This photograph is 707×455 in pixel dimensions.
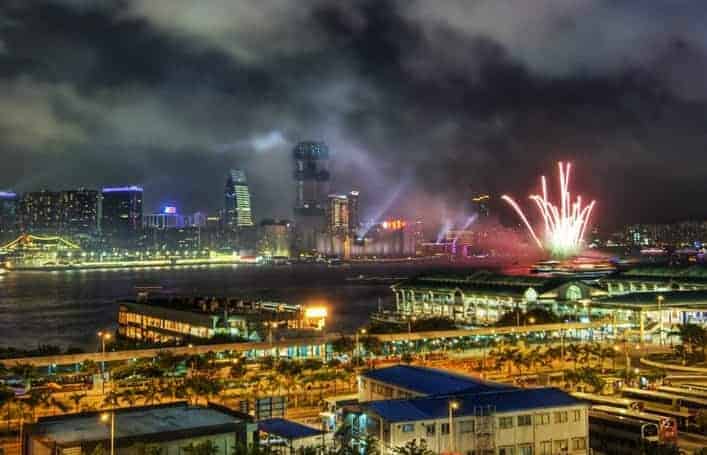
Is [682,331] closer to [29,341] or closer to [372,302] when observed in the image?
[29,341]

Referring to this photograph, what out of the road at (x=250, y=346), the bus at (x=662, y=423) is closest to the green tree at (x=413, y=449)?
the bus at (x=662, y=423)

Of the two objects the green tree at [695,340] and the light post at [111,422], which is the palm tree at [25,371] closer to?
the light post at [111,422]

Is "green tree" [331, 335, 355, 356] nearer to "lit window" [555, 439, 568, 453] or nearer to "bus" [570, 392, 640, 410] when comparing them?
"bus" [570, 392, 640, 410]

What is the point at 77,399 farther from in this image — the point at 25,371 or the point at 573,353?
the point at 573,353

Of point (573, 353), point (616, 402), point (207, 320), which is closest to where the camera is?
point (616, 402)

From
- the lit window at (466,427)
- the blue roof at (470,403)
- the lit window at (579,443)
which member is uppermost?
the blue roof at (470,403)

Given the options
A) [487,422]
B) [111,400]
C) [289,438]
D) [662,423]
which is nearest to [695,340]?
[662,423]
